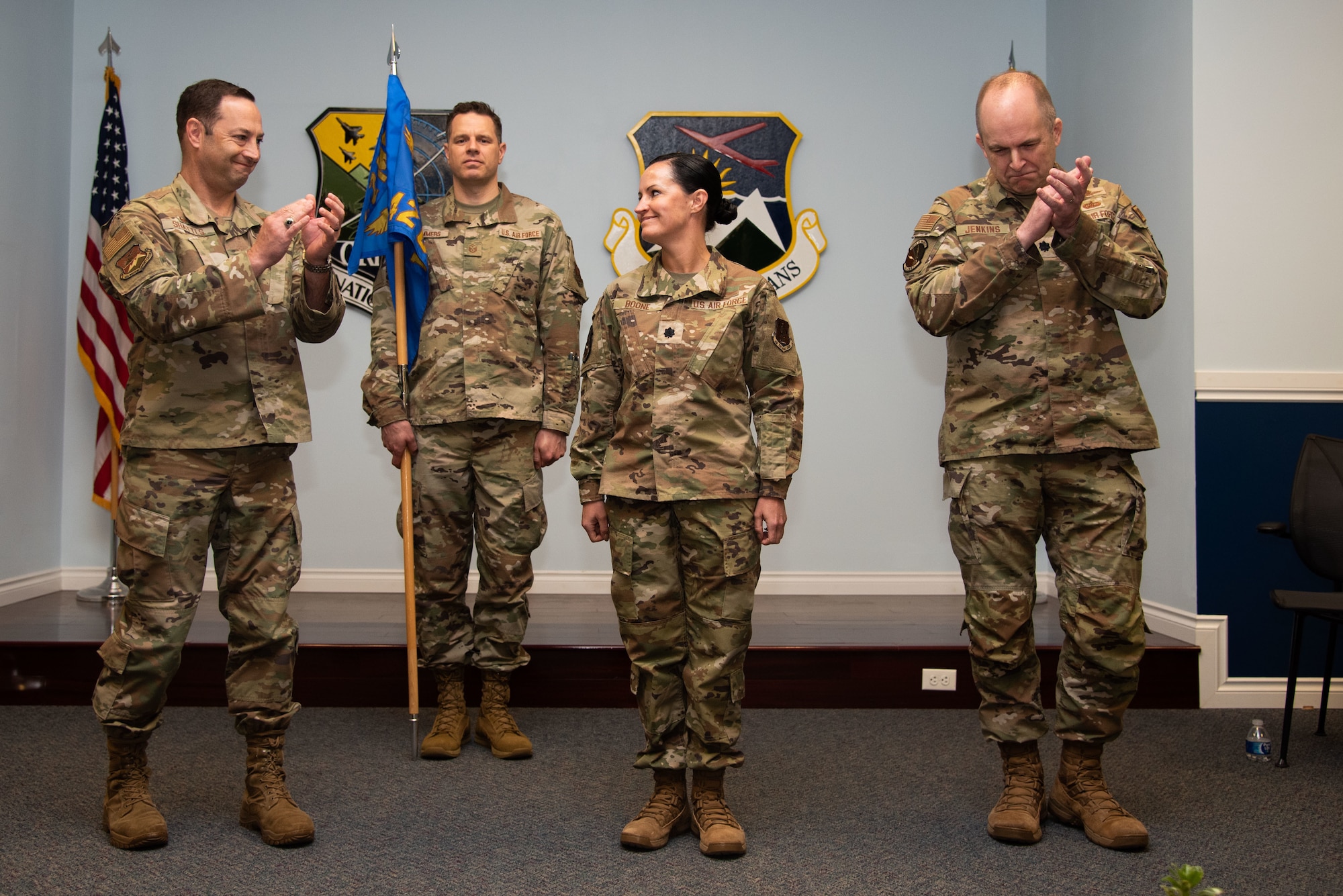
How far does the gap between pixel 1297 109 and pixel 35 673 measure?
4.43 metres

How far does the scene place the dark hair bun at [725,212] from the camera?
86.7 inches

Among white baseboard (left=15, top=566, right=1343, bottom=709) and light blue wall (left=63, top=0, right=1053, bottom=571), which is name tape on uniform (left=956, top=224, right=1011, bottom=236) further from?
white baseboard (left=15, top=566, right=1343, bottom=709)

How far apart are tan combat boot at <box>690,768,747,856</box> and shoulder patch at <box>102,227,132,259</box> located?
1579 millimetres

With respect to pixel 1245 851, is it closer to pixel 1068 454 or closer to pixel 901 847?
pixel 901 847

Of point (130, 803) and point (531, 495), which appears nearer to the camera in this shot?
point (130, 803)

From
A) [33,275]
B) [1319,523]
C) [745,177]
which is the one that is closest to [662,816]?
[1319,523]

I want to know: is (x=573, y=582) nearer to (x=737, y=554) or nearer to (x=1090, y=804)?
(x=737, y=554)

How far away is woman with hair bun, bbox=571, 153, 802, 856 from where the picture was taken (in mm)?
2061

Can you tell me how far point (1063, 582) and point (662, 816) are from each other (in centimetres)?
97

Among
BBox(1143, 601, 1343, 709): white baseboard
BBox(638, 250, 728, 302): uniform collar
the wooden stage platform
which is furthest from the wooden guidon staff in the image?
BBox(1143, 601, 1343, 709): white baseboard

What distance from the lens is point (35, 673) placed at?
3.14 m

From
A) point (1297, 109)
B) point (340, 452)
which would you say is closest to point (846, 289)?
point (1297, 109)

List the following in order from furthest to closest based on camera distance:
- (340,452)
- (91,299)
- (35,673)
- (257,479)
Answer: (340,452)
(91,299)
(35,673)
(257,479)

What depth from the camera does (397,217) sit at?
277 cm
